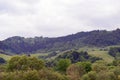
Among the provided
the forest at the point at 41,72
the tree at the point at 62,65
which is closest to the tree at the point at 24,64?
the forest at the point at 41,72

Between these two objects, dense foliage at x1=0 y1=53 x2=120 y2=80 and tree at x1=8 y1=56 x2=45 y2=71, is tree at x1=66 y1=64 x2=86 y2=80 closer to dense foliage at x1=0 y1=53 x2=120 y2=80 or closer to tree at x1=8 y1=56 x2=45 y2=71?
dense foliage at x1=0 y1=53 x2=120 y2=80

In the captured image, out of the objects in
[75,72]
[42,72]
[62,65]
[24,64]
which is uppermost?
[24,64]

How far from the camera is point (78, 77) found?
14525 centimetres

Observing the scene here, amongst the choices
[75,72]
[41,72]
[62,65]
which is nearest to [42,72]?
[41,72]

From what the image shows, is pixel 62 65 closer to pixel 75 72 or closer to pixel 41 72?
pixel 75 72

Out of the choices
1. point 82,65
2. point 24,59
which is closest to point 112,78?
point 82,65

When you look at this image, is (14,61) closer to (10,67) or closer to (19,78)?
(10,67)

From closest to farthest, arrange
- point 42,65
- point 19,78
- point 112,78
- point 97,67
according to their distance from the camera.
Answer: point 19,78 < point 112,78 < point 42,65 < point 97,67

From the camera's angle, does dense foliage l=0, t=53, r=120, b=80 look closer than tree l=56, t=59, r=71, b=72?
Yes

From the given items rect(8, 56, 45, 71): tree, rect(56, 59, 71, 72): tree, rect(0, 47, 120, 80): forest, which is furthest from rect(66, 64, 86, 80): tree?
rect(8, 56, 45, 71): tree

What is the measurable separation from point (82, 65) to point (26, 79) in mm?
49872

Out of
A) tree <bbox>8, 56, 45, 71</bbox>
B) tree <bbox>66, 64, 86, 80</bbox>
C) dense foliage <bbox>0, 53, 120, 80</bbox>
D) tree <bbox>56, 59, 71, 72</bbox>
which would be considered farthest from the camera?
tree <bbox>56, 59, 71, 72</bbox>

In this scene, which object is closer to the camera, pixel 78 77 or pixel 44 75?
pixel 44 75

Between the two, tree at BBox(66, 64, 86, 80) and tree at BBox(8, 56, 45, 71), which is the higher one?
tree at BBox(8, 56, 45, 71)
